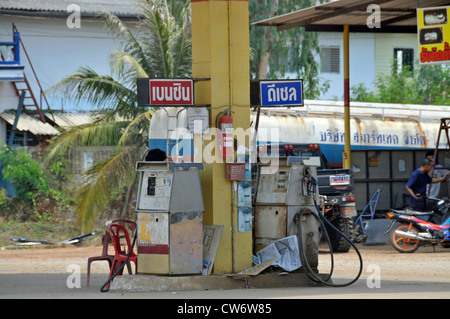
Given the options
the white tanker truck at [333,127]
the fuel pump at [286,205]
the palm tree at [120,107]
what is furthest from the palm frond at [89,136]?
the fuel pump at [286,205]

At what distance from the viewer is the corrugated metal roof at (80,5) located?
1086 inches

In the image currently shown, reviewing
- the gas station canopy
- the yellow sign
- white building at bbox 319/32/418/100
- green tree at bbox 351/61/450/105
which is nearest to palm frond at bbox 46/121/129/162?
the gas station canopy

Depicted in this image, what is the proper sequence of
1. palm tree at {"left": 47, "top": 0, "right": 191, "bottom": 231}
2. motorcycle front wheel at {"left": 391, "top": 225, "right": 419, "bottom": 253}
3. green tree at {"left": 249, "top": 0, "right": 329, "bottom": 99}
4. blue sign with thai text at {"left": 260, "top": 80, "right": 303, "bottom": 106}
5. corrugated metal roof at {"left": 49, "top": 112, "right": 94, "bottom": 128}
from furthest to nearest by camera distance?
1. green tree at {"left": 249, "top": 0, "right": 329, "bottom": 99}
2. corrugated metal roof at {"left": 49, "top": 112, "right": 94, "bottom": 128}
3. palm tree at {"left": 47, "top": 0, "right": 191, "bottom": 231}
4. motorcycle front wheel at {"left": 391, "top": 225, "right": 419, "bottom": 253}
5. blue sign with thai text at {"left": 260, "top": 80, "right": 303, "bottom": 106}

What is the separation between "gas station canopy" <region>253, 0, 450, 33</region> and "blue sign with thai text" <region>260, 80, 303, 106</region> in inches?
218

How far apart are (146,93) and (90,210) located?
842 centimetres

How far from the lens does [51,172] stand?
958 inches

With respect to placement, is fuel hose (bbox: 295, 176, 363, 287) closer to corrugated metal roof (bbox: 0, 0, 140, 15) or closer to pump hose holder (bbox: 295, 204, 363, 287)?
pump hose holder (bbox: 295, 204, 363, 287)

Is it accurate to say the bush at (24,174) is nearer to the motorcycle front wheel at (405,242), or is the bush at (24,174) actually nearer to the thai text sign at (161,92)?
the motorcycle front wheel at (405,242)

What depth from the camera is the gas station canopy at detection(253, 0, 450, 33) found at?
1666 centimetres

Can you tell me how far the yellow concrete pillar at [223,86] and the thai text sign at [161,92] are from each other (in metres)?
0.48

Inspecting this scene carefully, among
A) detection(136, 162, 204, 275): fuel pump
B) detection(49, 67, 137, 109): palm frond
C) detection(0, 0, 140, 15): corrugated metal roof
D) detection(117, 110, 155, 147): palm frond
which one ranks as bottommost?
detection(136, 162, 204, 275): fuel pump

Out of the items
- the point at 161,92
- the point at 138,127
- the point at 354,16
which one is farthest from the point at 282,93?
the point at 138,127
